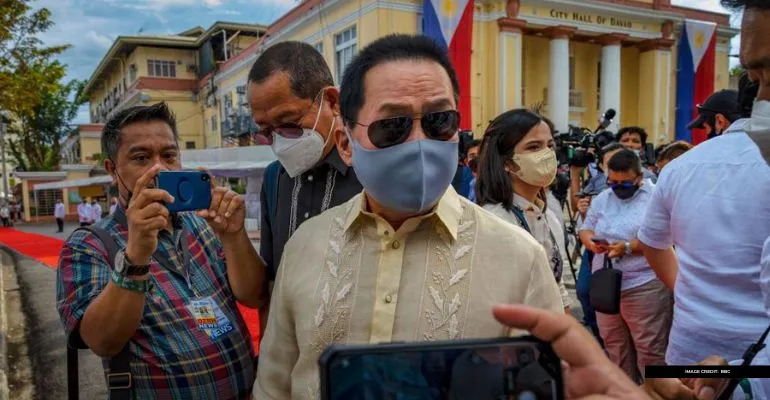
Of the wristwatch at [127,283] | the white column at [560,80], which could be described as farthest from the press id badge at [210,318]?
→ the white column at [560,80]

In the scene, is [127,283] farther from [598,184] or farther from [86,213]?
[86,213]

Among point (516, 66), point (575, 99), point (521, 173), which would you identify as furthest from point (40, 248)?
point (575, 99)

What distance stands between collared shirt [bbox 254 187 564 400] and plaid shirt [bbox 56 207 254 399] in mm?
501

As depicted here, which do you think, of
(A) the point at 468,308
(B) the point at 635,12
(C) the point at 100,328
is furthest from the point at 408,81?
(B) the point at 635,12

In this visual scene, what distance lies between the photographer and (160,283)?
6.06 ft

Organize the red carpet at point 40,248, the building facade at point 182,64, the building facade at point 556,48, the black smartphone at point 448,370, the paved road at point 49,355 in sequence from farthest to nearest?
the building facade at point 182,64 < the building facade at point 556,48 < the red carpet at point 40,248 < the paved road at point 49,355 < the black smartphone at point 448,370

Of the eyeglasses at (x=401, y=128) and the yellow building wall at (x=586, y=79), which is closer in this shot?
the eyeglasses at (x=401, y=128)

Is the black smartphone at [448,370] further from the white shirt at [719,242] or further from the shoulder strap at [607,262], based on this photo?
the shoulder strap at [607,262]

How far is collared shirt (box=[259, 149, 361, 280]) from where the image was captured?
77.2 inches

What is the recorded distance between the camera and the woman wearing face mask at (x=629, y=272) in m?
3.29

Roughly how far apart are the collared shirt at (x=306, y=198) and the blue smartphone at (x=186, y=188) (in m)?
0.39

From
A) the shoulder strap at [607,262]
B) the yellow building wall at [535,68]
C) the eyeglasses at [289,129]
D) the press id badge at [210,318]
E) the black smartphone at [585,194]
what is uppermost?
the yellow building wall at [535,68]

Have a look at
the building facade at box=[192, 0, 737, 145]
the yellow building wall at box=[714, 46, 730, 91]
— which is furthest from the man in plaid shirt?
the yellow building wall at box=[714, 46, 730, 91]

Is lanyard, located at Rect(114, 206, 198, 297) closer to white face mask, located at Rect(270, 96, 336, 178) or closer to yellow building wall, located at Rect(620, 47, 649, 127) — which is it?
white face mask, located at Rect(270, 96, 336, 178)
